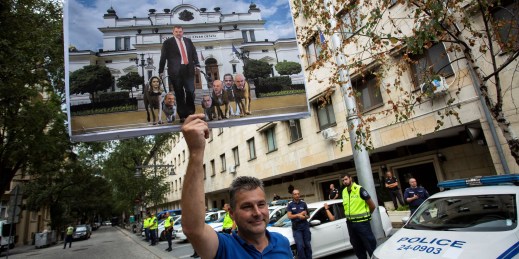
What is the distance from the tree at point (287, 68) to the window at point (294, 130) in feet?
51.0

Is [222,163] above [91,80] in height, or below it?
above

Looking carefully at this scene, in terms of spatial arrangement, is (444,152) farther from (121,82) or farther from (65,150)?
(65,150)

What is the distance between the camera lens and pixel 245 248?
2143mm

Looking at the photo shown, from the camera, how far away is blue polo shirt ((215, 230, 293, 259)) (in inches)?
79.8

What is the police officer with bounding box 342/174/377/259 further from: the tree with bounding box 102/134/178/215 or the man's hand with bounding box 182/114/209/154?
the tree with bounding box 102/134/178/215

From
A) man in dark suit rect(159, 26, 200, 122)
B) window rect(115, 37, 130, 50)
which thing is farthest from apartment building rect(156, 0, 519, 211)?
window rect(115, 37, 130, 50)

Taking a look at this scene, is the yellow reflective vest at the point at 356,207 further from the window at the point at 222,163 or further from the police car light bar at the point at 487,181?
the window at the point at 222,163

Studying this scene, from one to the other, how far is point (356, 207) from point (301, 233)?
1.75 m

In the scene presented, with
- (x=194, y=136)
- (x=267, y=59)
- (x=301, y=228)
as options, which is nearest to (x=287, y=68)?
(x=267, y=59)

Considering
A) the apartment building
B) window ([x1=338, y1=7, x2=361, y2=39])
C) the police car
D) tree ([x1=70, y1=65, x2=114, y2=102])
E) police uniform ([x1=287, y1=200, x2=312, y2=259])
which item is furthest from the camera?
the apartment building

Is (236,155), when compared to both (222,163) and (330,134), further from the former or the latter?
(330,134)

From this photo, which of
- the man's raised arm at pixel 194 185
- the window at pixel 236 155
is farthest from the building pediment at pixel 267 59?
the window at pixel 236 155

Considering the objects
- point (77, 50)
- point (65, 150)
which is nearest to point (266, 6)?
point (77, 50)

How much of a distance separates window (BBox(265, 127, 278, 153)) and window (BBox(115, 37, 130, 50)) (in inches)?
718
